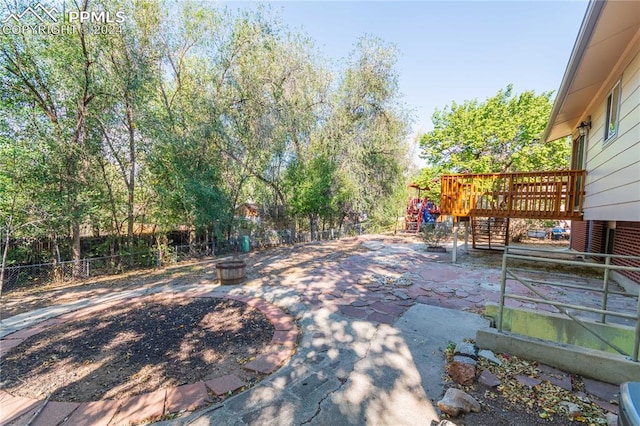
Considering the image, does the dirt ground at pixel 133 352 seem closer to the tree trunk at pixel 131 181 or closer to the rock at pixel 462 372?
the rock at pixel 462 372

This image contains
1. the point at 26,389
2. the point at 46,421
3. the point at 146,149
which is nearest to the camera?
the point at 46,421

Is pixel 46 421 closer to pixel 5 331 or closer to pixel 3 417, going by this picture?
pixel 3 417

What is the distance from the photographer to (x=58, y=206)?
20.0ft

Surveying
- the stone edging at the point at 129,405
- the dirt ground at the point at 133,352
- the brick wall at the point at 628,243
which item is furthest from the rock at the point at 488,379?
the brick wall at the point at 628,243

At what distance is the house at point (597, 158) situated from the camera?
3.54 m

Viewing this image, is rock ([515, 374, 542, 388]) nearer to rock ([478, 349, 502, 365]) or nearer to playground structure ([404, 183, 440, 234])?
rock ([478, 349, 502, 365])

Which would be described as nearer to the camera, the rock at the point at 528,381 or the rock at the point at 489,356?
the rock at the point at 528,381

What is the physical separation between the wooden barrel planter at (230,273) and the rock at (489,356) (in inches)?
173

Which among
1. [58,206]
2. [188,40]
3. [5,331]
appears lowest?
[5,331]

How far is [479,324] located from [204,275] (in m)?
5.75

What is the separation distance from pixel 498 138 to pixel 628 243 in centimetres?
989

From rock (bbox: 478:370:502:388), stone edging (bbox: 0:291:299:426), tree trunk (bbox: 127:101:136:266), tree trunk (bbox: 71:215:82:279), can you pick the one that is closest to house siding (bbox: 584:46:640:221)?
rock (bbox: 478:370:502:388)

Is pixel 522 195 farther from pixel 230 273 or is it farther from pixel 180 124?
pixel 180 124

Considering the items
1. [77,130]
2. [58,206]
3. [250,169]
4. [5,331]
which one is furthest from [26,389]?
[250,169]
